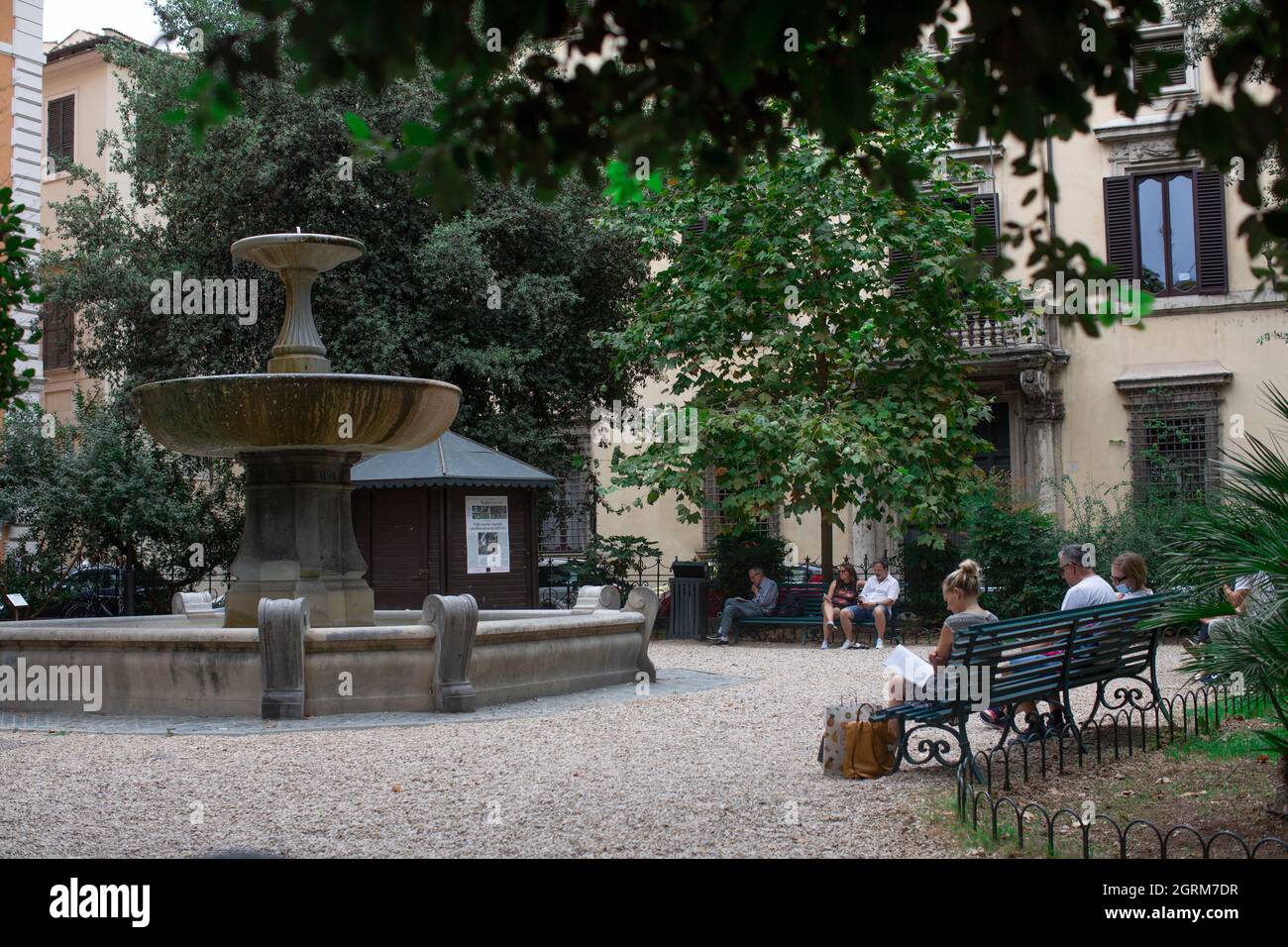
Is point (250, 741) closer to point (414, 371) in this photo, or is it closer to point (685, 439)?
point (685, 439)

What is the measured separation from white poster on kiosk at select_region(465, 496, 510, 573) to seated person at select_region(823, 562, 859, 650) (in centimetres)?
454

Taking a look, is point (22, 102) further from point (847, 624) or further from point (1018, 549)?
point (1018, 549)

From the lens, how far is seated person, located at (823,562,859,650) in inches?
733

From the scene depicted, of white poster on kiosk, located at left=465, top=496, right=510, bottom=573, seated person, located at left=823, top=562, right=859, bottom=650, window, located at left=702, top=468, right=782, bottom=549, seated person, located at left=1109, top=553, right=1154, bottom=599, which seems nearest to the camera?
seated person, located at left=1109, top=553, right=1154, bottom=599

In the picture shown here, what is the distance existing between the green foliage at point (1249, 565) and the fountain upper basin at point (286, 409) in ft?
19.9

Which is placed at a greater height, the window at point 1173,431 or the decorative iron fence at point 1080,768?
the window at point 1173,431

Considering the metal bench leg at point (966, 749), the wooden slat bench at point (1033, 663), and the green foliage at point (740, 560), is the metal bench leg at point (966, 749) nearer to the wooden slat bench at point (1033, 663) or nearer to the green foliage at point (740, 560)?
the wooden slat bench at point (1033, 663)

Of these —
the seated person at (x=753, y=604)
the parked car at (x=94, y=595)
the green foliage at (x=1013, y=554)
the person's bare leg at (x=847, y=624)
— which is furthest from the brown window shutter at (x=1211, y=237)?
the parked car at (x=94, y=595)

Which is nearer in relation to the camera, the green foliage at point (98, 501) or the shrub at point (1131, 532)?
the shrub at point (1131, 532)

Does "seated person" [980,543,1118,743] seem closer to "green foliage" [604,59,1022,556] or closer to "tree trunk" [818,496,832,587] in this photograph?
"green foliage" [604,59,1022,556]

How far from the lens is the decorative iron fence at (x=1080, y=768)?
5320 millimetres

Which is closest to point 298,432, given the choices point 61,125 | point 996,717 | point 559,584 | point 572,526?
point 996,717

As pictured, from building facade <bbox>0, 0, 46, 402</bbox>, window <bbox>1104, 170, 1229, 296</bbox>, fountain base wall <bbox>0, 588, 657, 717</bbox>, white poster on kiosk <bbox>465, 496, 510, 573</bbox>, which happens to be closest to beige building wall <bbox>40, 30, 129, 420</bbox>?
building facade <bbox>0, 0, 46, 402</bbox>
